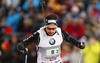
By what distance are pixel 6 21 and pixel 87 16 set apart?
323 cm

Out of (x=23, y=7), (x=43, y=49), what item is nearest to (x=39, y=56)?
(x=43, y=49)

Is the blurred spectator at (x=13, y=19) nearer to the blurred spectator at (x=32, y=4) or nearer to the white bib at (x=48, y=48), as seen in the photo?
the blurred spectator at (x=32, y=4)

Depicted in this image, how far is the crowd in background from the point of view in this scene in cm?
787

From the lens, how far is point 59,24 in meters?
8.30

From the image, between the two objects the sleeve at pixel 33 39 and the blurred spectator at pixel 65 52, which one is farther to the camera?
the blurred spectator at pixel 65 52

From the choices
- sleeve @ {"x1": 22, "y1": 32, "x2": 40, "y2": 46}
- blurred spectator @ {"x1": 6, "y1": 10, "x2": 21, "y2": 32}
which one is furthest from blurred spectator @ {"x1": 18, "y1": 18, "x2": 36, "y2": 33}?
sleeve @ {"x1": 22, "y1": 32, "x2": 40, "y2": 46}

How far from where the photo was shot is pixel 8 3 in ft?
32.5

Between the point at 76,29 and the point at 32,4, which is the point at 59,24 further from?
the point at 32,4

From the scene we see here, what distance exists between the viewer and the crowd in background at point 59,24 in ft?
25.8

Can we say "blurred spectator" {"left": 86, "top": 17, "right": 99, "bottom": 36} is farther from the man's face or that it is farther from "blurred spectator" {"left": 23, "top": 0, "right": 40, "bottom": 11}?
the man's face

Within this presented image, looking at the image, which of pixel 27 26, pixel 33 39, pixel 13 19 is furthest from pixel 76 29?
pixel 33 39

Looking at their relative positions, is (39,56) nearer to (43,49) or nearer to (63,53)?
(43,49)

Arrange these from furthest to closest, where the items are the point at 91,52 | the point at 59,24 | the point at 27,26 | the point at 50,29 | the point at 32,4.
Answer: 1. the point at 32,4
2. the point at 27,26
3. the point at 59,24
4. the point at 91,52
5. the point at 50,29

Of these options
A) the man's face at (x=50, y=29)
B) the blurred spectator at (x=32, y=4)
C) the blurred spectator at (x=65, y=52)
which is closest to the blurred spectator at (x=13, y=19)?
the blurred spectator at (x=32, y=4)
